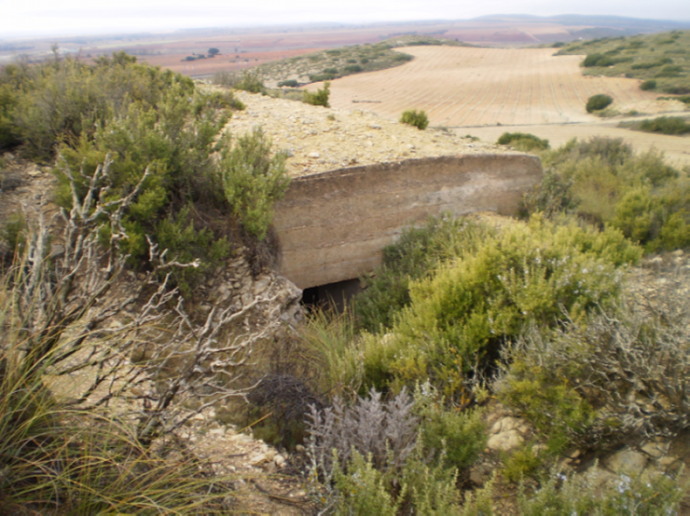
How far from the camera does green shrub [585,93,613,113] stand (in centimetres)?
2695

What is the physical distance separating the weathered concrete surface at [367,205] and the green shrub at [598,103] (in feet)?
75.6

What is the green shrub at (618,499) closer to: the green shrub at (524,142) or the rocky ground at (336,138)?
the rocky ground at (336,138)

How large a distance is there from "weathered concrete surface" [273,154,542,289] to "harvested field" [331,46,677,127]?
57.6 feet

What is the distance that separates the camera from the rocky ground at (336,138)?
23.3ft

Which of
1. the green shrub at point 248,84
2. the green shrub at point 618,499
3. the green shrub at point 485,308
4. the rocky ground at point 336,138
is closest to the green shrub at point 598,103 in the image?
the green shrub at point 248,84

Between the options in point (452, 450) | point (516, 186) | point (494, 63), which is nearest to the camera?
point (452, 450)

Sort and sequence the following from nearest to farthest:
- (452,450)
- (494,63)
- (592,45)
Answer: (452,450)
(494,63)
(592,45)

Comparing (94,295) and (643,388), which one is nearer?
(94,295)

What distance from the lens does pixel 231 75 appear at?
13.9 meters

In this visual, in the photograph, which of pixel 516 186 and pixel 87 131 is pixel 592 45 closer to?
pixel 516 186

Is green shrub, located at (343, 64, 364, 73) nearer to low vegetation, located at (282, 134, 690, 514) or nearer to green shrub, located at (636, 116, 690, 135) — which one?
green shrub, located at (636, 116, 690, 135)

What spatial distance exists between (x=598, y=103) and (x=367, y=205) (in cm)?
2601

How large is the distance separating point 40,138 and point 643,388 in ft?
24.6

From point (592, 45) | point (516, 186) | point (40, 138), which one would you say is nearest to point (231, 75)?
point (40, 138)
